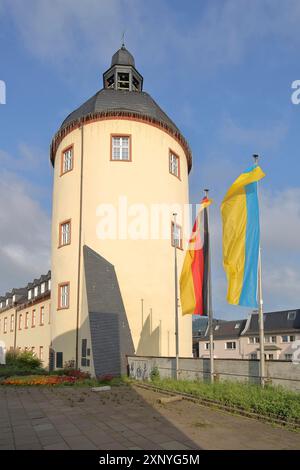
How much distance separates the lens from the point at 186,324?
29234mm

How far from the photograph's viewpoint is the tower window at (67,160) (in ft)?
96.1

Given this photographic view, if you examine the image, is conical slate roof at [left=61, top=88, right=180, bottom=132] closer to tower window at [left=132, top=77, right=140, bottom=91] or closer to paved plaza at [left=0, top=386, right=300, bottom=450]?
tower window at [left=132, top=77, right=140, bottom=91]

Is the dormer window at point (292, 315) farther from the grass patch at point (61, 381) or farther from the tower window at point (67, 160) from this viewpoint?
the grass patch at point (61, 381)

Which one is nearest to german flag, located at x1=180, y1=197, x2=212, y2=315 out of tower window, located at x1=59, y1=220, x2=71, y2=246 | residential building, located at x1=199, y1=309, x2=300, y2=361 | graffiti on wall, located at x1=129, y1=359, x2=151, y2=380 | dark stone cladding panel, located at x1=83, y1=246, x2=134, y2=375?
graffiti on wall, located at x1=129, y1=359, x2=151, y2=380

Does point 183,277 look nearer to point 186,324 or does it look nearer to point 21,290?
point 186,324

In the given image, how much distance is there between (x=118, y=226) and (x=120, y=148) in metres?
5.34

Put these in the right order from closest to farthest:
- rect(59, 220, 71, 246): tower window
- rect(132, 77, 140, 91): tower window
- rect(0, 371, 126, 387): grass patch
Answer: rect(0, 371, 126, 387): grass patch, rect(59, 220, 71, 246): tower window, rect(132, 77, 140, 91): tower window

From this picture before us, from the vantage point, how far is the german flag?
16703 millimetres

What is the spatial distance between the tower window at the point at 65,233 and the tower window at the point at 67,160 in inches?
146

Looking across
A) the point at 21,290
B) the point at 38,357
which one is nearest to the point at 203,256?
the point at 38,357

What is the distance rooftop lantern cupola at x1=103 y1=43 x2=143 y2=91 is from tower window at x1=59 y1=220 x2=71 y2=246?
1214cm

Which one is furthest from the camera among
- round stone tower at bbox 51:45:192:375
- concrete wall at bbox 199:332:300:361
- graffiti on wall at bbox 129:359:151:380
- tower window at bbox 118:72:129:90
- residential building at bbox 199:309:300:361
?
residential building at bbox 199:309:300:361

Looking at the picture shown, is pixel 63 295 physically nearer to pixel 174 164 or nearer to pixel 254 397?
pixel 174 164

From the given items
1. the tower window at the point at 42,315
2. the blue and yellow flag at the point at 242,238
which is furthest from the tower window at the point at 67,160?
the blue and yellow flag at the point at 242,238
